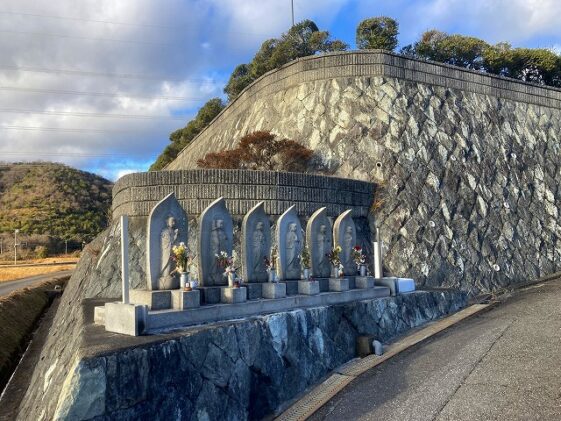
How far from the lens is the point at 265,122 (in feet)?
68.4

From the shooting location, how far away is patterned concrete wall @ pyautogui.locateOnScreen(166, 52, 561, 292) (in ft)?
52.9

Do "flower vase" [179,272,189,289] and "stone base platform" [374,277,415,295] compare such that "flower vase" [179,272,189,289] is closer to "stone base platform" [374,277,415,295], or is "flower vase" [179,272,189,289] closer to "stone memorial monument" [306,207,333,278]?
"stone memorial monument" [306,207,333,278]

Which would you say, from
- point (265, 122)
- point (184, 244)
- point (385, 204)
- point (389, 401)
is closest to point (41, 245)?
point (265, 122)

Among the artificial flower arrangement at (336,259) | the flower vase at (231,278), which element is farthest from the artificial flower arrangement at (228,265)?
the artificial flower arrangement at (336,259)

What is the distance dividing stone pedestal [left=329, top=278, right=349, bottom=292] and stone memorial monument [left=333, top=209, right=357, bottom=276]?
864 millimetres

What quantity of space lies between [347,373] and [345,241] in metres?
4.02

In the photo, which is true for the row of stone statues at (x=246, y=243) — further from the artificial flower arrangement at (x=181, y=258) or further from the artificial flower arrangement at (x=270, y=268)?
the artificial flower arrangement at (x=181, y=258)

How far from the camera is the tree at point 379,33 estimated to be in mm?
24297

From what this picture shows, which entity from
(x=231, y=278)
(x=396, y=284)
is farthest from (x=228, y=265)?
(x=396, y=284)

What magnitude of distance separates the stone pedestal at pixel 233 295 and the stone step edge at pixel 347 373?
2009mm

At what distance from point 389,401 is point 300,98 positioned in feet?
50.0

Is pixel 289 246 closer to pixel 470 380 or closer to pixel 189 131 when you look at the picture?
pixel 470 380

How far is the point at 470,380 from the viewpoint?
6965 millimetres

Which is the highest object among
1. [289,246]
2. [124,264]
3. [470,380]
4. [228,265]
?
[289,246]
